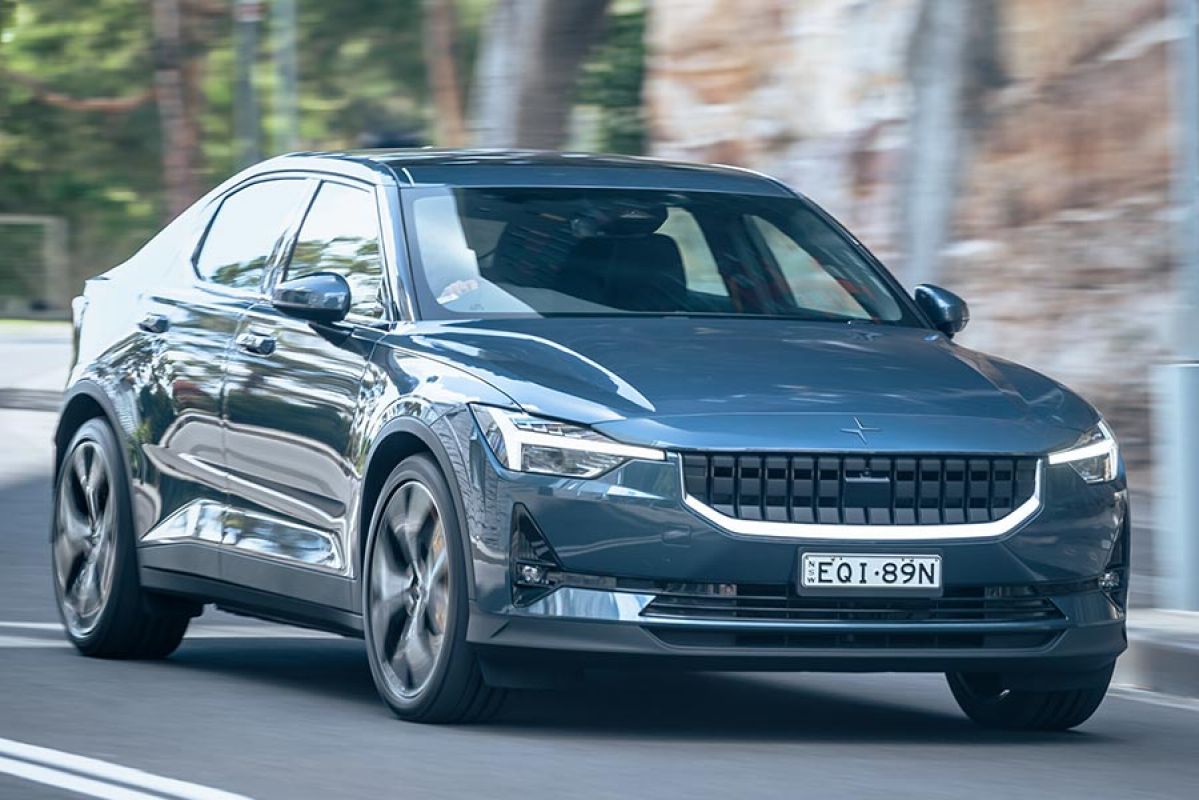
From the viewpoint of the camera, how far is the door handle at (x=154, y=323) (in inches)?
377

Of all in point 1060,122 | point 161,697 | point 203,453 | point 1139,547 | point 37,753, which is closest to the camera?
point 37,753

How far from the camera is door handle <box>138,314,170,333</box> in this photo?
377 inches

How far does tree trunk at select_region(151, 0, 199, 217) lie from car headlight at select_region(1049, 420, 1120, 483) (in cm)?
2096

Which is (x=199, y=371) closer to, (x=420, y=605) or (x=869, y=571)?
(x=420, y=605)

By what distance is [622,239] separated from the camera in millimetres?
8594

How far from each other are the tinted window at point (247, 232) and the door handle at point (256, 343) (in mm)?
308

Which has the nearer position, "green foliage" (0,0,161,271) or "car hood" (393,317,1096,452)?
"car hood" (393,317,1096,452)

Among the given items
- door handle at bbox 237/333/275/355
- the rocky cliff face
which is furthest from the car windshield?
the rocky cliff face

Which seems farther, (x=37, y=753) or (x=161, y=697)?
(x=161, y=697)

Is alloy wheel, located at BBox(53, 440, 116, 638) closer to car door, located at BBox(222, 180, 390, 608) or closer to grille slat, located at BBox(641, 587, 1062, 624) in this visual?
car door, located at BBox(222, 180, 390, 608)

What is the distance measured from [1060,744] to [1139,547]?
5639 millimetres

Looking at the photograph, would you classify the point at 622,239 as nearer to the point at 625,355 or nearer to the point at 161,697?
the point at 625,355

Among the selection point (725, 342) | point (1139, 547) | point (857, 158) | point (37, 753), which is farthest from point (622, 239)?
point (857, 158)

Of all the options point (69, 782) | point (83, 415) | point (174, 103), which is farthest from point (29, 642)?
point (174, 103)
